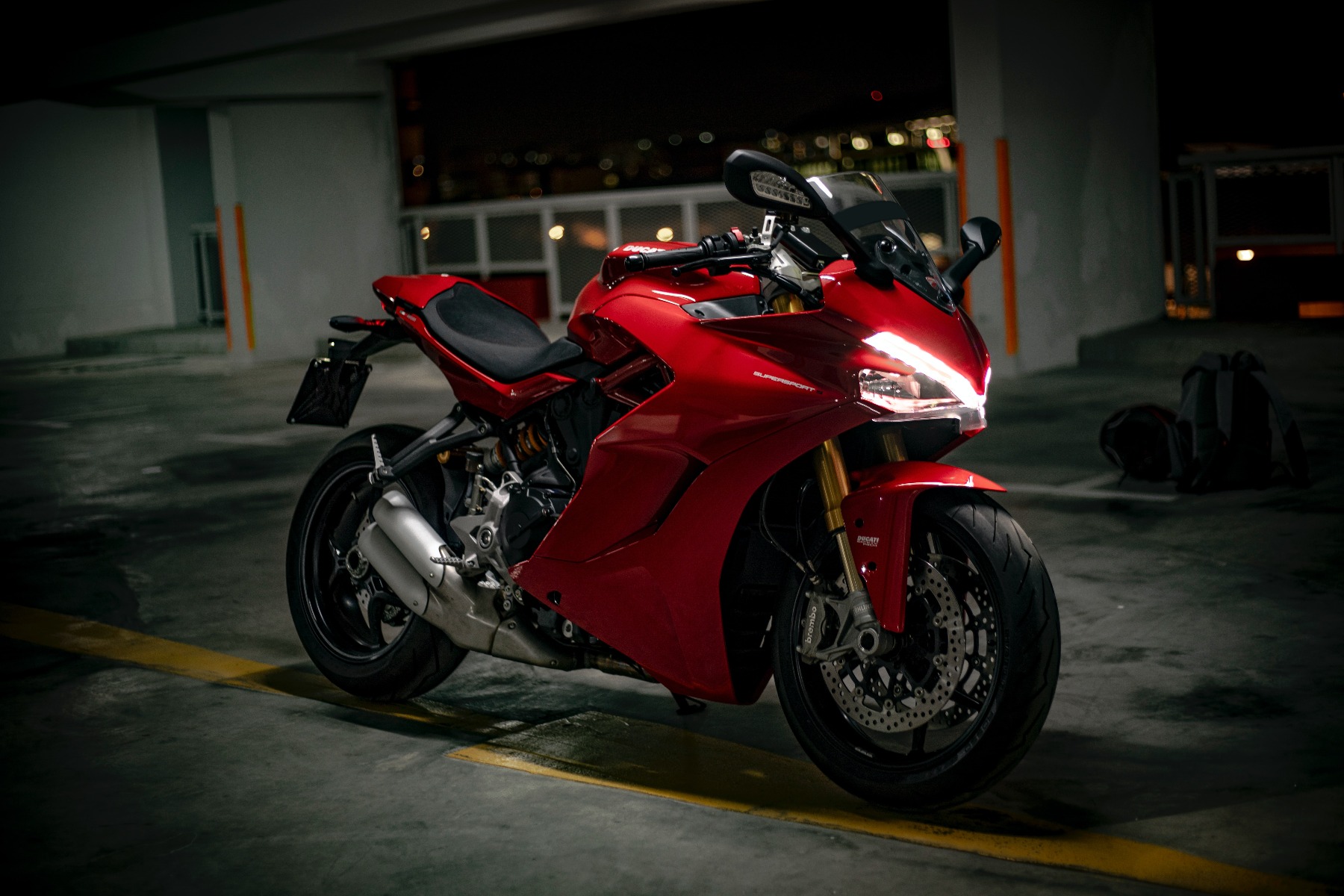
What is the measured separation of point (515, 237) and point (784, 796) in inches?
587

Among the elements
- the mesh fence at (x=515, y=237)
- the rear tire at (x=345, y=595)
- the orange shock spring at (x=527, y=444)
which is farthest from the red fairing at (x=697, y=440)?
the mesh fence at (x=515, y=237)

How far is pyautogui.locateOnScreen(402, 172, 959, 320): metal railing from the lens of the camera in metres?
16.2

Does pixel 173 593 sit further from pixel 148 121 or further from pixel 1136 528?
pixel 148 121

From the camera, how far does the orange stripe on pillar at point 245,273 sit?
59.1ft

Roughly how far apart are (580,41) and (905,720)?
55.1 feet

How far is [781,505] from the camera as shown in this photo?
3.65 meters

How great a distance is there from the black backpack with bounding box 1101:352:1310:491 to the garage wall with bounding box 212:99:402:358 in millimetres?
12583

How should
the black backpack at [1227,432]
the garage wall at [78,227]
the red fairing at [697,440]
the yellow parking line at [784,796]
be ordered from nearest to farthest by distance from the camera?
the yellow parking line at [784,796] → the red fairing at [697,440] → the black backpack at [1227,432] → the garage wall at [78,227]

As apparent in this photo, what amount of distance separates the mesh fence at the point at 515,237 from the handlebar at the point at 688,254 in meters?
14.4

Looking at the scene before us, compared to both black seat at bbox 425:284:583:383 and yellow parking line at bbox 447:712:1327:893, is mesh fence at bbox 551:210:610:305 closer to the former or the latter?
black seat at bbox 425:284:583:383

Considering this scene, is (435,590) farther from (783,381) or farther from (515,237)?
(515,237)

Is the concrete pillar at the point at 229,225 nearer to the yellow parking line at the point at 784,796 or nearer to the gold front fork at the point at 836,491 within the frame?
the yellow parking line at the point at 784,796

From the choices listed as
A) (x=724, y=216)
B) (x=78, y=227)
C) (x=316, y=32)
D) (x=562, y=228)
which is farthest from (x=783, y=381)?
(x=78, y=227)

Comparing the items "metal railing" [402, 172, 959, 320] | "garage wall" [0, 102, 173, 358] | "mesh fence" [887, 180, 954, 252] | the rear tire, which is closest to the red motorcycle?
the rear tire
